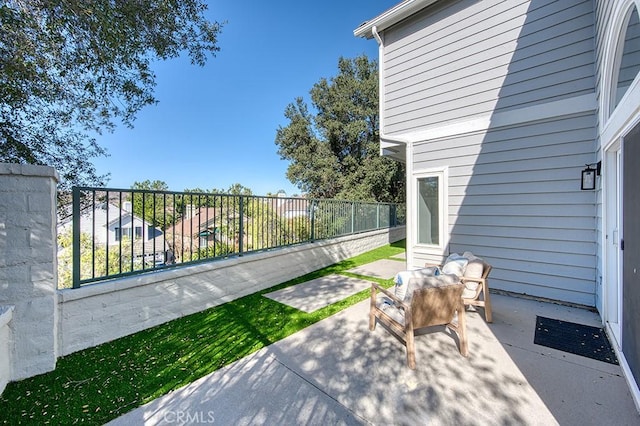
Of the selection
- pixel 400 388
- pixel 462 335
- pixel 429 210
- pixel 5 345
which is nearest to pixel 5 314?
pixel 5 345

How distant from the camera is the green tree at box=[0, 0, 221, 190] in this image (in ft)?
9.61

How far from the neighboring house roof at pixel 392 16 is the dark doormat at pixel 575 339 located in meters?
5.90

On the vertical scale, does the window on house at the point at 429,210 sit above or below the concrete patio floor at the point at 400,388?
above

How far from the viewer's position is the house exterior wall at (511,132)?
12.6ft

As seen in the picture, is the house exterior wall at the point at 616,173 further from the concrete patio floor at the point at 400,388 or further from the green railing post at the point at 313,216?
the green railing post at the point at 313,216

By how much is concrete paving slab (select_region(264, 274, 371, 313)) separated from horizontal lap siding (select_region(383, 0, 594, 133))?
3.52 m

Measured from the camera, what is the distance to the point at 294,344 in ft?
9.54

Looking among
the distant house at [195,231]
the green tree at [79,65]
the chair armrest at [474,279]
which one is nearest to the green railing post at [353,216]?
the distant house at [195,231]

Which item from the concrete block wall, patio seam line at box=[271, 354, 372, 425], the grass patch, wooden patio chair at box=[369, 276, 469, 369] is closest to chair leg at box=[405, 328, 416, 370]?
wooden patio chair at box=[369, 276, 469, 369]

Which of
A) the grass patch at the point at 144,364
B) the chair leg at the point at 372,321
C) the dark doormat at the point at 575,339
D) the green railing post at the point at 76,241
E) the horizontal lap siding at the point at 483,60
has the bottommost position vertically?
the grass patch at the point at 144,364

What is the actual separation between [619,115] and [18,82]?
6.44m

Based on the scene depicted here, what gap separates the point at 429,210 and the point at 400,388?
3896 millimetres

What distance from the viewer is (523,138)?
168 inches

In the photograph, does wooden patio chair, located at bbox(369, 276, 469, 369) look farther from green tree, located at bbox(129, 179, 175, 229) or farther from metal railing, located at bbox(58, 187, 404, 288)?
green tree, located at bbox(129, 179, 175, 229)
